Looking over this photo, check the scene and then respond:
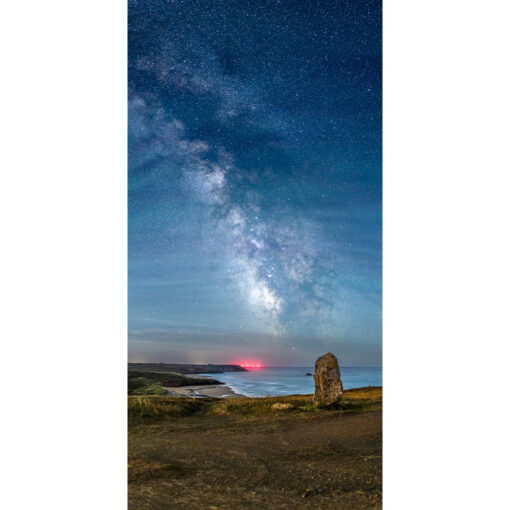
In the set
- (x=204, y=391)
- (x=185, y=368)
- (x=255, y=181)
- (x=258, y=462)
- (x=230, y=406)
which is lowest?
(x=258, y=462)

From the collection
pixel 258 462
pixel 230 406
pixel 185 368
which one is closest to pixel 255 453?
pixel 258 462

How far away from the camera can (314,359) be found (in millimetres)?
2945

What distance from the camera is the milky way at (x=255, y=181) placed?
9.48 ft

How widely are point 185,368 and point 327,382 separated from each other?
0.93m

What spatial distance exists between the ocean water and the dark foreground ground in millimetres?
72

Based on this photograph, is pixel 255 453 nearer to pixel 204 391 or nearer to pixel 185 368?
pixel 204 391

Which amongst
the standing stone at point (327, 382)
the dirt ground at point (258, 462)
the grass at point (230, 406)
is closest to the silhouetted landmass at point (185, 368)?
the grass at point (230, 406)

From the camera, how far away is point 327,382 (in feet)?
10.2

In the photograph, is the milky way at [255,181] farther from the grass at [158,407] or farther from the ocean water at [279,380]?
the grass at [158,407]

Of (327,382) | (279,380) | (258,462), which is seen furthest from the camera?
(327,382)

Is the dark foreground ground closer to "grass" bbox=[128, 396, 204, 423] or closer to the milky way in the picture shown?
"grass" bbox=[128, 396, 204, 423]

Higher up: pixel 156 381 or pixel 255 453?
pixel 156 381
